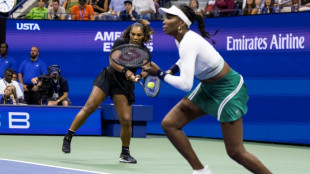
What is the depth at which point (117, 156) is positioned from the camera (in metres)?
9.43

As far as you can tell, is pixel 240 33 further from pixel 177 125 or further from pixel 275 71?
pixel 177 125

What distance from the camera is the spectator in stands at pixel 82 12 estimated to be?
15438 millimetres

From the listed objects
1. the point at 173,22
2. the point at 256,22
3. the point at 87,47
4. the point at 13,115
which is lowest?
the point at 13,115

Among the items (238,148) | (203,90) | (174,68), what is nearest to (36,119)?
(174,68)

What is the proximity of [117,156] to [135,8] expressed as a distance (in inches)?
252

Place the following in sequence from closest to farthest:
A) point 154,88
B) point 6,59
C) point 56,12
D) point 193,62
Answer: point 193,62, point 154,88, point 6,59, point 56,12

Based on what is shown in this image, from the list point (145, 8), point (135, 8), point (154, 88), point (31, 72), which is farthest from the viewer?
point (135, 8)

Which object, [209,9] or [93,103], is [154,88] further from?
[209,9]

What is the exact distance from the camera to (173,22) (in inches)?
225

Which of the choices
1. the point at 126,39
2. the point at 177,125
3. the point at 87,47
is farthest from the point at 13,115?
the point at 177,125

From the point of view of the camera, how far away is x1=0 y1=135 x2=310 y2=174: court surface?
7.61m

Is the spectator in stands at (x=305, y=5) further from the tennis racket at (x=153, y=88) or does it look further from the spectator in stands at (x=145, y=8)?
the tennis racket at (x=153, y=88)

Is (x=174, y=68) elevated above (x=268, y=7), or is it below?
above

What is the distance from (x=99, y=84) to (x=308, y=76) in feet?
15.9
